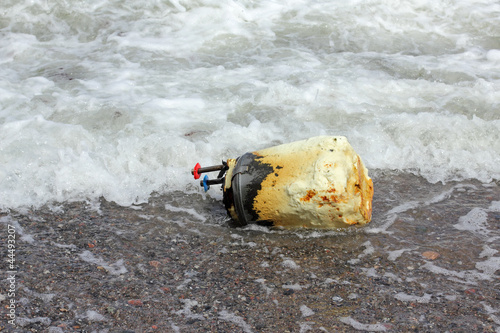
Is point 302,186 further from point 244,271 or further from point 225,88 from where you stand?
point 225,88

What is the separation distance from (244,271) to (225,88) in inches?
130

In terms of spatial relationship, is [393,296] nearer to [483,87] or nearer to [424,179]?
[424,179]

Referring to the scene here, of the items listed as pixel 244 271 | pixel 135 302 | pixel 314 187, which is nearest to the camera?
pixel 135 302

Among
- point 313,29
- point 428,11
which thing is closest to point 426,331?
point 313,29

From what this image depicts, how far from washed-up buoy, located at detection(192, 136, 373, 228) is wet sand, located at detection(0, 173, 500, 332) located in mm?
161

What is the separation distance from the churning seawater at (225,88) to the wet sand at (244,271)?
0.54 m

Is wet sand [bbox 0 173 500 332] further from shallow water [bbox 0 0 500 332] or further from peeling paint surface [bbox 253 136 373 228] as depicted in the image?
peeling paint surface [bbox 253 136 373 228]

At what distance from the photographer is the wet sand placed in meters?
2.44

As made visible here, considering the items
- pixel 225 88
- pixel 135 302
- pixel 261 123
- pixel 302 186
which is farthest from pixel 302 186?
pixel 225 88

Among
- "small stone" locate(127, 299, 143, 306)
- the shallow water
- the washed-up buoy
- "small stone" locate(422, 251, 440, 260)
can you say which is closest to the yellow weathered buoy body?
the washed-up buoy

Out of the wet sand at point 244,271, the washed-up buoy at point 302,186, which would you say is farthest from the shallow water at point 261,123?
the washed-up buoy at point 302,186

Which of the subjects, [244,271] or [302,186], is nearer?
[244,271]

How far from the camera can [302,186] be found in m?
2.97

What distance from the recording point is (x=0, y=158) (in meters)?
4.06
